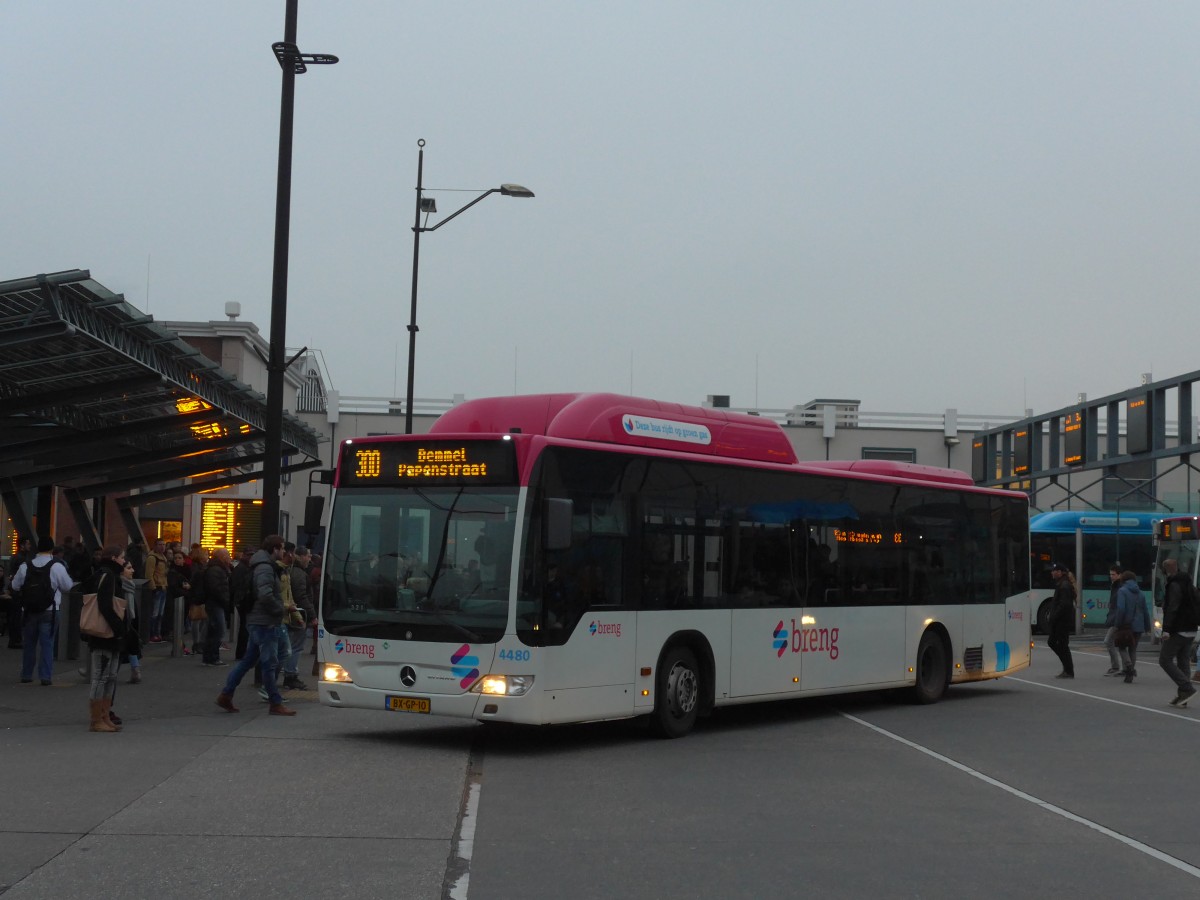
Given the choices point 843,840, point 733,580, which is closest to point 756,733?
point 733,580

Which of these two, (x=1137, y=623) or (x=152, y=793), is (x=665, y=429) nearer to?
(x=152, y=793)

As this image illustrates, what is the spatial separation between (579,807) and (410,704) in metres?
3.28

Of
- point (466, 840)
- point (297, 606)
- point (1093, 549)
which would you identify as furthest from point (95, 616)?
point (1093, 549)

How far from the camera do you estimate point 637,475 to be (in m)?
13.6

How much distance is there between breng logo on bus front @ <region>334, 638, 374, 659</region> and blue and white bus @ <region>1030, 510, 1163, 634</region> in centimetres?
3016

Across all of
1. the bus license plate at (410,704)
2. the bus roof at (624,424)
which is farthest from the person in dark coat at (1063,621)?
the bus license plate at (410,704)

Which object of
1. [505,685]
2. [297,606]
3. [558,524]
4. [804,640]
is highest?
[558,524]

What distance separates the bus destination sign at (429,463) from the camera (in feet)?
41.6

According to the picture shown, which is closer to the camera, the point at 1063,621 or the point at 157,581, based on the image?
the point at 157,581

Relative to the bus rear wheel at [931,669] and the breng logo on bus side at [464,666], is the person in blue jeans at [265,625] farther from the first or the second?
the bus rear wheel at [931,669]

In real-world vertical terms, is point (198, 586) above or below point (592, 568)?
below

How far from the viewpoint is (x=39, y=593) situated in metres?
17.0

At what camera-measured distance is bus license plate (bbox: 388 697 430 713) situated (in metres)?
12.6

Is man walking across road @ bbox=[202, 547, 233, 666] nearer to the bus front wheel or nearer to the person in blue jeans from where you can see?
the person in blue jeans
